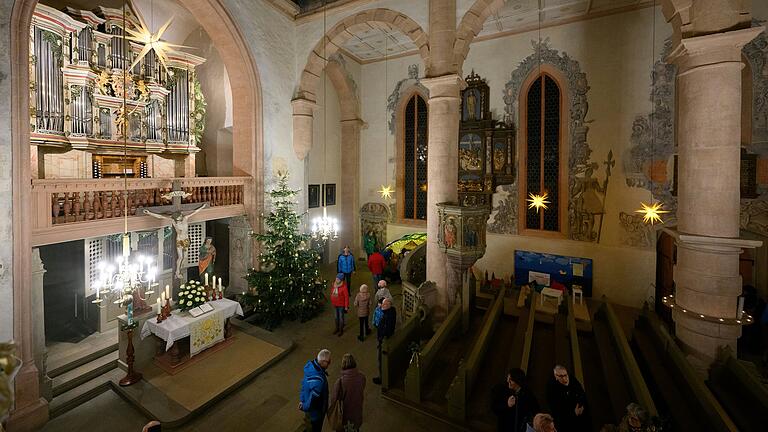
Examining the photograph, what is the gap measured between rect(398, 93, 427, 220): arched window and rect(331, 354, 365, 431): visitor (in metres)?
9.70

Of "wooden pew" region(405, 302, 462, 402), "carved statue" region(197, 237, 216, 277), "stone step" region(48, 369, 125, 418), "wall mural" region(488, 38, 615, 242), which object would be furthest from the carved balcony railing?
"wall mural" region(488, 38, 615, 242)

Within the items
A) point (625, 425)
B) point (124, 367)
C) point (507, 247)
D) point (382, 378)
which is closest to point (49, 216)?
point (124, 367)

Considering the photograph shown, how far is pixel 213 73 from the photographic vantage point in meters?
11.3

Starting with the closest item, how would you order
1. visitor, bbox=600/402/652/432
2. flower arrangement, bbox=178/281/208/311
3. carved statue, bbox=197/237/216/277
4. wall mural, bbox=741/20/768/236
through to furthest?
visitor, bbox=600/402/652/432, flower arrangement, bbox=178/281/208/311, wall mural, bbox=741/20/768/236, carved statue, bbox=197/237/216/277

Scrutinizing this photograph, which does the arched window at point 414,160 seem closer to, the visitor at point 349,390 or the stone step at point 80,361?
the stone step at point 80,361

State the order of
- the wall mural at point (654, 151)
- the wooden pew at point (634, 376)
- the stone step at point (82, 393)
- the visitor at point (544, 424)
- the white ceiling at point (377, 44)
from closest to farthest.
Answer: the visitor at point (544, 424)
the wooden pew at point (634, 376)
the stone step at point (82, 393)
the wall mural at point (654, 151)
the white ceiling at point (377, 44)

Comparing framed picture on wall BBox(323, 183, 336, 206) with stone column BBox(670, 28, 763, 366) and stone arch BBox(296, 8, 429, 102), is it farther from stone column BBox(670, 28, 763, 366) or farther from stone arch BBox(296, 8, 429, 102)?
stone column BBox(670, 28, 763, 366)

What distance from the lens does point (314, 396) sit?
14.1ft

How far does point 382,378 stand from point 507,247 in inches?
288

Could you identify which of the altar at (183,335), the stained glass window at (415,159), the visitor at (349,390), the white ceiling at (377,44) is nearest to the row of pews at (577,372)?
the visitor at (349,390)

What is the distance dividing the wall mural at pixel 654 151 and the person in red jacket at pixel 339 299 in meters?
7.85

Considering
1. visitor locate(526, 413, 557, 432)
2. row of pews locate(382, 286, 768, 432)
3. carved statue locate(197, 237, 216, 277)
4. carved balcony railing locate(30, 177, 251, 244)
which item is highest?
carved balcony railing locate(30, 177, 251, 244)

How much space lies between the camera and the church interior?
17.2 feet

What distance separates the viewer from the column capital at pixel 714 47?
4988 mm
